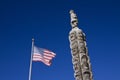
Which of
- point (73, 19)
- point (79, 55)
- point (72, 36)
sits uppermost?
point (73, 19)

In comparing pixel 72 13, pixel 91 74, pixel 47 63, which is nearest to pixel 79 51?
pixel 91 74

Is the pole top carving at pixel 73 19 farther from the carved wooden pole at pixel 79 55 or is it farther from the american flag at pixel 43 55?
the american flag at pixel 43 55

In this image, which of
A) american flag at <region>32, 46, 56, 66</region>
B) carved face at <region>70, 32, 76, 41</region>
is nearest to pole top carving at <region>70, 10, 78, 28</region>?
carved face at <region>70, 32, 76, 41</region>

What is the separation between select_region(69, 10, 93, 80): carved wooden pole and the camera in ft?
42.9

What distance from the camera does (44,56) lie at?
70.7 ft

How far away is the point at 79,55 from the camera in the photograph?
13.5m

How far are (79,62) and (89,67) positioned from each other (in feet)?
1.71

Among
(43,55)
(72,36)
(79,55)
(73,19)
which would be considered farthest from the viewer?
(43,55)

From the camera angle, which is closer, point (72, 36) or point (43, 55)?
point (72, 36)

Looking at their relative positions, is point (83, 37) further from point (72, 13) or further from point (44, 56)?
point (44, 56)

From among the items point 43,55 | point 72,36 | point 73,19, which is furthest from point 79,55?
point 43,55

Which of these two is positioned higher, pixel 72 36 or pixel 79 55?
pixel 72 36

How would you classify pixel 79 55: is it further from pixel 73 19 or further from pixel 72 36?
pixel 73 19

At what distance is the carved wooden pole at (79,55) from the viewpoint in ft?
42.9
